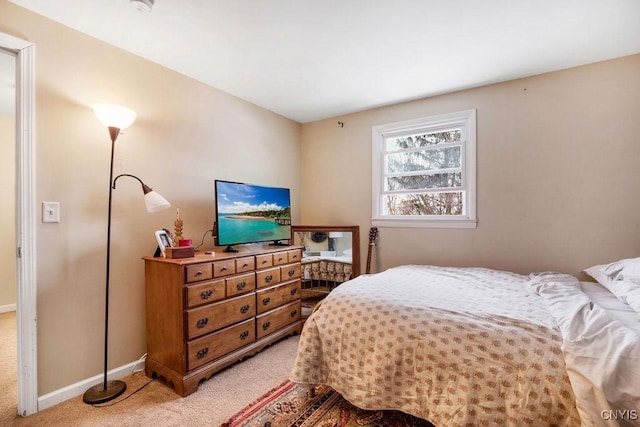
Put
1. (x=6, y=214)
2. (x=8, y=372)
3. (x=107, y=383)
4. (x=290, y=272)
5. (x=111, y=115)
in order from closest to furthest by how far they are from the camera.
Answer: (x=111, y=115), (x=107, y=383), (x=8, y=372), (x=290, y=272), (x=6, y=214)

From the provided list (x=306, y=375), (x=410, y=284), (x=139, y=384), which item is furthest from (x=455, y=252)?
(x=139, y=384)

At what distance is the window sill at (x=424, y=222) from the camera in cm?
276

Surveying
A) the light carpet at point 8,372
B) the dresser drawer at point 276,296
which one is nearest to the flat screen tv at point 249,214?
the dresser drawer at point 276,296

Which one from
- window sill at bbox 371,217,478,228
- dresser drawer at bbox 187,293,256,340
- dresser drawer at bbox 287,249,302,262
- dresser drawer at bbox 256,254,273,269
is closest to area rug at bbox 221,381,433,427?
dresser drawer at bbox 187,293,256,340

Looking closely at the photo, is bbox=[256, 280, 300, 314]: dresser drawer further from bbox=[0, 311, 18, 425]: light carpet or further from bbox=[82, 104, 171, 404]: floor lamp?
bbox=[0, 311, 18, 425]: light carpet

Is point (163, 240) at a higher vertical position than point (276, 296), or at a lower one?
higher

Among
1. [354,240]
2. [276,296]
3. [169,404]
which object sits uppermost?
[354,240]

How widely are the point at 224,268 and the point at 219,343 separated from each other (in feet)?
1.82

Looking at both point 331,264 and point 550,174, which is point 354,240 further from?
point 550,174

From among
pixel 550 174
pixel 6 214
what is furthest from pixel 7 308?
pixel 550 174

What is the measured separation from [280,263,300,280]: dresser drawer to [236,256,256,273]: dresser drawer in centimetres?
37

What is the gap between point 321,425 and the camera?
1.57m

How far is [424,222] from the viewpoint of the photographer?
297 centimetres

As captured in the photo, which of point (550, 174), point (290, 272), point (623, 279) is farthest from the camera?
point (290, 272)
